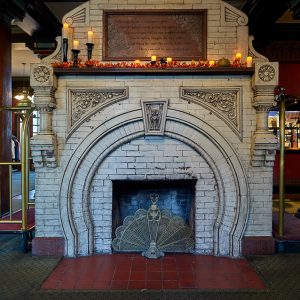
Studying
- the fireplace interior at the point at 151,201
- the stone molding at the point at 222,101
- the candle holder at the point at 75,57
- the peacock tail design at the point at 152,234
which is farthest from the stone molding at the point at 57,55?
the peacock tail design at the point at 152,234

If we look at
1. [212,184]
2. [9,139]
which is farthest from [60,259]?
[9,139]

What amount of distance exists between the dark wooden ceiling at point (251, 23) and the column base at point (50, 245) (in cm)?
385

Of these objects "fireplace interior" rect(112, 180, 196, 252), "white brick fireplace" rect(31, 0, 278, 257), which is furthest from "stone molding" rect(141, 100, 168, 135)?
"fireplace interior" rect(112, 180, 196, 252)

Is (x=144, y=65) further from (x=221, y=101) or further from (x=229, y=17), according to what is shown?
(x=229, y=17)

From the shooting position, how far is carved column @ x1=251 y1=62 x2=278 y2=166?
4168 mm

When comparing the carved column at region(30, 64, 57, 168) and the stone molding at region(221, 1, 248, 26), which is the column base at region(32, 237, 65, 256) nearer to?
the carved column at region(30, 64, 57, 168)

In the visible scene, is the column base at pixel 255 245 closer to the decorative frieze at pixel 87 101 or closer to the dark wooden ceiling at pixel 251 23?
the decorative frieze at pixel 87 101

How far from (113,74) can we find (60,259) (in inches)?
88.6

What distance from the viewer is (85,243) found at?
4.40m

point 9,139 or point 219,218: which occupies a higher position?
point 9,139

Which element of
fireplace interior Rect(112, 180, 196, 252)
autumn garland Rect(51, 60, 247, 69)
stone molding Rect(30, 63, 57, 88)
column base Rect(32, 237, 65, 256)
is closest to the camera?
stone molding Rect(30, 63, 57, 88)

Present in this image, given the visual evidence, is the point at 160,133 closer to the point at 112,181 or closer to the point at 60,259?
the point at 112,181

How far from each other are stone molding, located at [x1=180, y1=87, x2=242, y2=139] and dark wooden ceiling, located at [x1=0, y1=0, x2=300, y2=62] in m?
2.27

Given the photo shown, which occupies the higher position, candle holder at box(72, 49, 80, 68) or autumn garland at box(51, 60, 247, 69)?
candle holder at box(72, 49, 80, 68)
